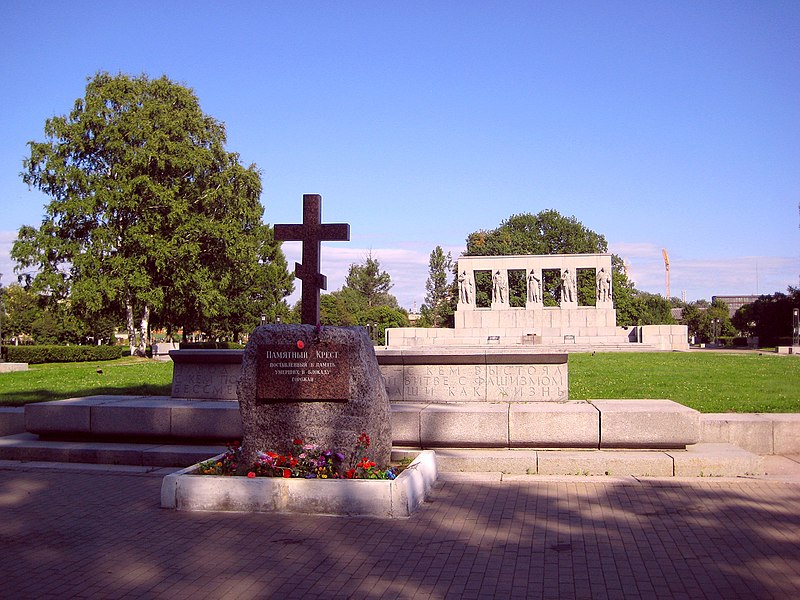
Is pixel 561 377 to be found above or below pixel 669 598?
above

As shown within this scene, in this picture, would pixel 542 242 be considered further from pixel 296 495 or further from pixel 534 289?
pixel 296 495

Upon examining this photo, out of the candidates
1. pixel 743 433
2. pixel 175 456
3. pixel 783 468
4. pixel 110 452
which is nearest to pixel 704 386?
pixel 743 433

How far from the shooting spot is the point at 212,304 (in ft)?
149

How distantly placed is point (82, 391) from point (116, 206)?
24.8 m

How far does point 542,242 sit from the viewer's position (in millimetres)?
85312

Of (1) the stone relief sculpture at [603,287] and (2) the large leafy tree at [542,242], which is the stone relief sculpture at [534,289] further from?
(2) the large leafy tree at [542,242]

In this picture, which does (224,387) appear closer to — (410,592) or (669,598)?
(410,592)

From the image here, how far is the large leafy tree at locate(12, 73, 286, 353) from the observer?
40562 millimetres

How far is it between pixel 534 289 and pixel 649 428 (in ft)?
162

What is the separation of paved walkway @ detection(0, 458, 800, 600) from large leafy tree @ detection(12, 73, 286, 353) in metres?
33.3

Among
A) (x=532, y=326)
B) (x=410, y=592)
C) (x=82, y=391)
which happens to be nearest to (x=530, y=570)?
(x=410, y=592)

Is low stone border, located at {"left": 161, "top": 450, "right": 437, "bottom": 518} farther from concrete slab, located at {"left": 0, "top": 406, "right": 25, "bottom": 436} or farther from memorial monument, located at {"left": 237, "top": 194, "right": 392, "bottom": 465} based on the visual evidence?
concrete slab, located at {"left": 0, "top": 406, "right": 25, "bottom": 436}

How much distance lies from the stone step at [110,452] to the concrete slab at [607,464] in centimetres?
445

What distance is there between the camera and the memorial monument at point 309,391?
28.0 ft
